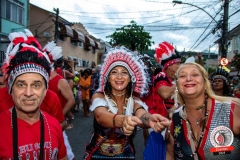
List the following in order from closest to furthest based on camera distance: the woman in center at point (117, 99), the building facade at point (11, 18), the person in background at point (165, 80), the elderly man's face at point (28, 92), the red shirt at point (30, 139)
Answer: the red shirt at point (30, 139) < the elderly man's face at point (28, 92) < the woman in center at point (117, 99) < the person in background at point (165, 80) < the building facade at point (11, 18)

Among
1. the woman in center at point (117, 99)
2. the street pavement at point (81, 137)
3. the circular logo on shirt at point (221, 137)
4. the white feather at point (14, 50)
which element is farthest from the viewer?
the street pavement at point (81, 137)

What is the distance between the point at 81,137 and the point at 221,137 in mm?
5675

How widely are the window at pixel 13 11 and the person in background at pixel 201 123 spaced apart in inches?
758

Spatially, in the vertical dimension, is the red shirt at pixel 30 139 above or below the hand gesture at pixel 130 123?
below

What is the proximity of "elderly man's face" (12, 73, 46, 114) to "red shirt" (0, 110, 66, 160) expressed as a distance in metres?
0.14

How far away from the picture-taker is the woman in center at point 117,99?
123 inches

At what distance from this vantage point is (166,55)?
196 inches

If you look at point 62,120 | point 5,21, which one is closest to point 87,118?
point 62,120

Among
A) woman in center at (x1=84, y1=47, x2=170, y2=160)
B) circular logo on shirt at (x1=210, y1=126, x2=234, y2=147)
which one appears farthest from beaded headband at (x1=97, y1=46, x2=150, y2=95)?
circular logo on shirt at (x1=210, y1=126, x2=234, y2=147)

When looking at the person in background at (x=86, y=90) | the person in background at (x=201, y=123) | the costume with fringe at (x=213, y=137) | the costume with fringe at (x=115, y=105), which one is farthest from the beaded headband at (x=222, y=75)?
the person in background at (x=86, y=90)

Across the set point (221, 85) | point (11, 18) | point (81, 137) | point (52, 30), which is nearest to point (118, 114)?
point (221, 85)

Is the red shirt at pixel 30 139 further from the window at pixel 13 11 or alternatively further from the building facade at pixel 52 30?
the building facade at pixel 52 30

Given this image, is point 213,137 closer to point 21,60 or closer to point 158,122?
point 158,122

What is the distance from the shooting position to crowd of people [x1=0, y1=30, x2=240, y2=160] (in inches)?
91.4
